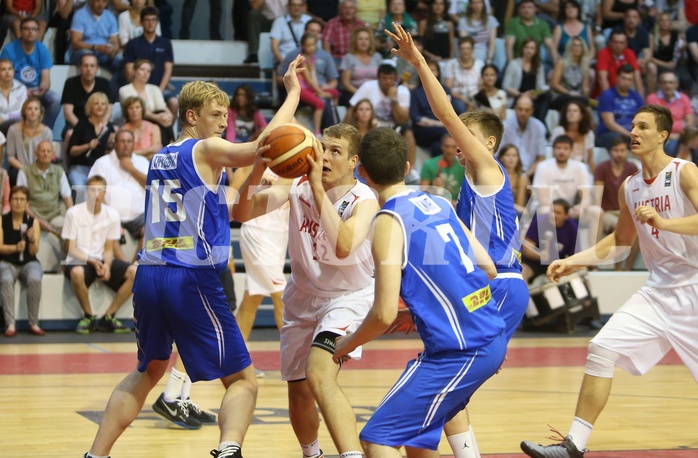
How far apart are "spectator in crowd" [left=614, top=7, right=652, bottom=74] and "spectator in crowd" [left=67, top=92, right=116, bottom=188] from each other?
8.29 meters

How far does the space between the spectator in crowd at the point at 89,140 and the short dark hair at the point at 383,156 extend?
821 cm

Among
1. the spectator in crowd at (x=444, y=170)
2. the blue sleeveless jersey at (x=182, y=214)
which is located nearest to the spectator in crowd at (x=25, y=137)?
the spectator in crowd at (x=444, y=170)

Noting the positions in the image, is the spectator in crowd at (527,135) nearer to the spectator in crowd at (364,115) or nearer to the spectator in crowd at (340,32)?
the spectator in crowd at (364,115)

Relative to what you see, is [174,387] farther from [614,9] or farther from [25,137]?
[614,9]

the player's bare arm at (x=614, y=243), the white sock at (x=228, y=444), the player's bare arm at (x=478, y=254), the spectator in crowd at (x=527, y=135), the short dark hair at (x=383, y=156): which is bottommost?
the spectator in crowd at (x=527, y=135)

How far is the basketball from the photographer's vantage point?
194 inches

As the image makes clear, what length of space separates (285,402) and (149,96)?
6.12m

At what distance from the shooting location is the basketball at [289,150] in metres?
4.94

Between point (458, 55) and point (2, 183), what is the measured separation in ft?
22.3

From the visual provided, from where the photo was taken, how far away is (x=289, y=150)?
4961 millimetres

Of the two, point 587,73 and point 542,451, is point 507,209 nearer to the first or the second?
point 542,451

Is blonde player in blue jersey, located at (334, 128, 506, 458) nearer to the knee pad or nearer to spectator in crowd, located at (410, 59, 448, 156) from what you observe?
the knee pad

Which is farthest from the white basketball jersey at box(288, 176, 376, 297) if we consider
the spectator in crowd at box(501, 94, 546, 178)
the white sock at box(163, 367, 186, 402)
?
the spectator in crowd at box(501, 94, 546, 178)

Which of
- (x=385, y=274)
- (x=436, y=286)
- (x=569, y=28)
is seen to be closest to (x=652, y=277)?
(x=436, y=286)
